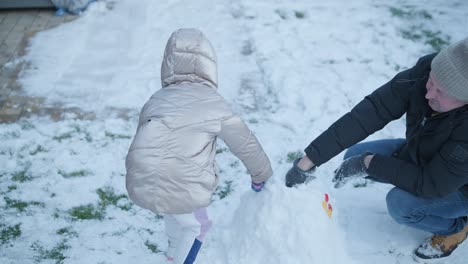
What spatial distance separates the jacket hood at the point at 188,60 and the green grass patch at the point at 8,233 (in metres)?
1.37

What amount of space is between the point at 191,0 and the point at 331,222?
3.14m

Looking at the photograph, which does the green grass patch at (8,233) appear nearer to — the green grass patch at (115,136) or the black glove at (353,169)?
the green grass patch at (115,136)

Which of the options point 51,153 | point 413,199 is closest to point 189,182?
point 413,199

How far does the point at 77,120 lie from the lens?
10.2 ft

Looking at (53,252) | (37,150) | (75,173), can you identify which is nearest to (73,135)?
(37,150)

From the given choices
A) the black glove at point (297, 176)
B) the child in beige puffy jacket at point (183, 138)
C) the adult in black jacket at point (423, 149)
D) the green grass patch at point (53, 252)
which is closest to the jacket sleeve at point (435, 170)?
the adult in black jacket at point (423, 149)

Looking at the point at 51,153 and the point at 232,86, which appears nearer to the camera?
the point at 51,153

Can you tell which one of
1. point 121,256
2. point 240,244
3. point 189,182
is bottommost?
point 121,256

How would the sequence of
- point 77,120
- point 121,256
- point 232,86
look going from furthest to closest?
point 232,86, point 77,120, point 121,256

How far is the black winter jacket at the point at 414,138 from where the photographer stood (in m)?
1.73

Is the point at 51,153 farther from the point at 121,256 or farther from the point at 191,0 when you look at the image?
the point at 191,0

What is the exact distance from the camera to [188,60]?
1.78 m

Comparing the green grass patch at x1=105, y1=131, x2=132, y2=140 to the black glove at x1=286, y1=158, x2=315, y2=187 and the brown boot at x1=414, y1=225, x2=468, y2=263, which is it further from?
the brown boot at x1=414, y1=225, x2=468, y2=263

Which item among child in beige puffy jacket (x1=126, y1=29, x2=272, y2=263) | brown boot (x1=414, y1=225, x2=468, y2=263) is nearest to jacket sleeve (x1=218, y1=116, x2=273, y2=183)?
child in beige puffy jacket (x1=126, y1=29, x2=272, y2=263)
